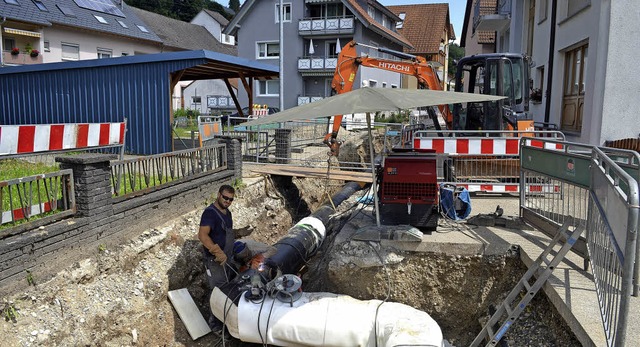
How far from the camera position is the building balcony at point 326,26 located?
30.9 meters

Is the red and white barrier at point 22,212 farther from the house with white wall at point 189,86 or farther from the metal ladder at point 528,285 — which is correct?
the house with white wall at point 189,86

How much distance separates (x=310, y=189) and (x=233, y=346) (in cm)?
646

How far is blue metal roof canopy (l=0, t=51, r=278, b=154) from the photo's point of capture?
40.7 feet

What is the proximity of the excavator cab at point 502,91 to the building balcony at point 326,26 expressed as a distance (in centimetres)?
2186

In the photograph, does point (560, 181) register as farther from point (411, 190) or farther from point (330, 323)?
point (330, 323)

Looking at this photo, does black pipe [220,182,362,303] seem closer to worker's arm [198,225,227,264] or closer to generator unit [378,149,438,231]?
worker's arm [198,225,227,264]

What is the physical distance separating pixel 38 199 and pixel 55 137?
7.62 ft

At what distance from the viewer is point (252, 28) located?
33.9 m

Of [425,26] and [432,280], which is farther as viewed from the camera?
[425,26]

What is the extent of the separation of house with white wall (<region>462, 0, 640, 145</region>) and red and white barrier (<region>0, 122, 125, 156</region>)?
9.80 meters

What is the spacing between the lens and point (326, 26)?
3145 cm

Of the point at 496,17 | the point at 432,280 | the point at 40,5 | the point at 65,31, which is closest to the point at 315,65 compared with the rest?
the point at 496,17

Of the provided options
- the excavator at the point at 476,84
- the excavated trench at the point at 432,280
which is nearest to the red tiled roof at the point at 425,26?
the excavator at the point at 476,84

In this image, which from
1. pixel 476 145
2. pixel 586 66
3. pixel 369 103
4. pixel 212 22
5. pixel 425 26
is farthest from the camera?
pixel 212 22
